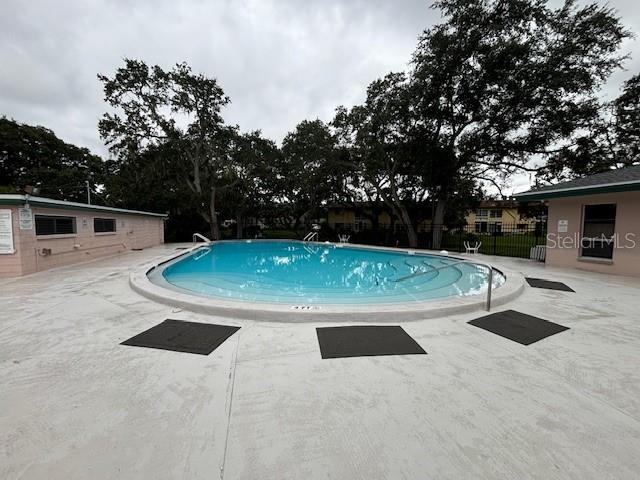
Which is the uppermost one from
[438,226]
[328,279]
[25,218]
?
[25,218]

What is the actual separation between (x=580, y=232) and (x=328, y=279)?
781 cm

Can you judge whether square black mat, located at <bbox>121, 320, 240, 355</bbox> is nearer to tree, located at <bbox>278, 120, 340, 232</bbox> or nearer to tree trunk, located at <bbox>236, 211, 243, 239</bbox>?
tree, located at <bbox>278, 120, 340, 232</bbox>

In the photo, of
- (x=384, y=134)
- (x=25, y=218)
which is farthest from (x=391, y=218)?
(x=25, y=218)

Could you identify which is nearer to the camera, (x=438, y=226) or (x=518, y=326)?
(x=518, y=326)

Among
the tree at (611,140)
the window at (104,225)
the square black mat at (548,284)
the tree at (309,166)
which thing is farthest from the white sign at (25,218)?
the tree at (611,140)

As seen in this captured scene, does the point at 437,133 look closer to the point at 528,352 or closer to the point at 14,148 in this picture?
the point at 528,352

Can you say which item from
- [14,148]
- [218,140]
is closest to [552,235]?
[218,140]

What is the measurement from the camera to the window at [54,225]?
748 cm

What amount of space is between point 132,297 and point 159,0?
9581 millimetres

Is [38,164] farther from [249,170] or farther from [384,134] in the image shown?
[384,134]

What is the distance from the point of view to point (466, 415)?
1797 mm

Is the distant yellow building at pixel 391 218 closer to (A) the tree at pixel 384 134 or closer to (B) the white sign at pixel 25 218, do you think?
(A) the tree at pixel 384 134

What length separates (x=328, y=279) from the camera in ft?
25.0

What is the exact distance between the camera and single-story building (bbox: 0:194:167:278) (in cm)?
662
